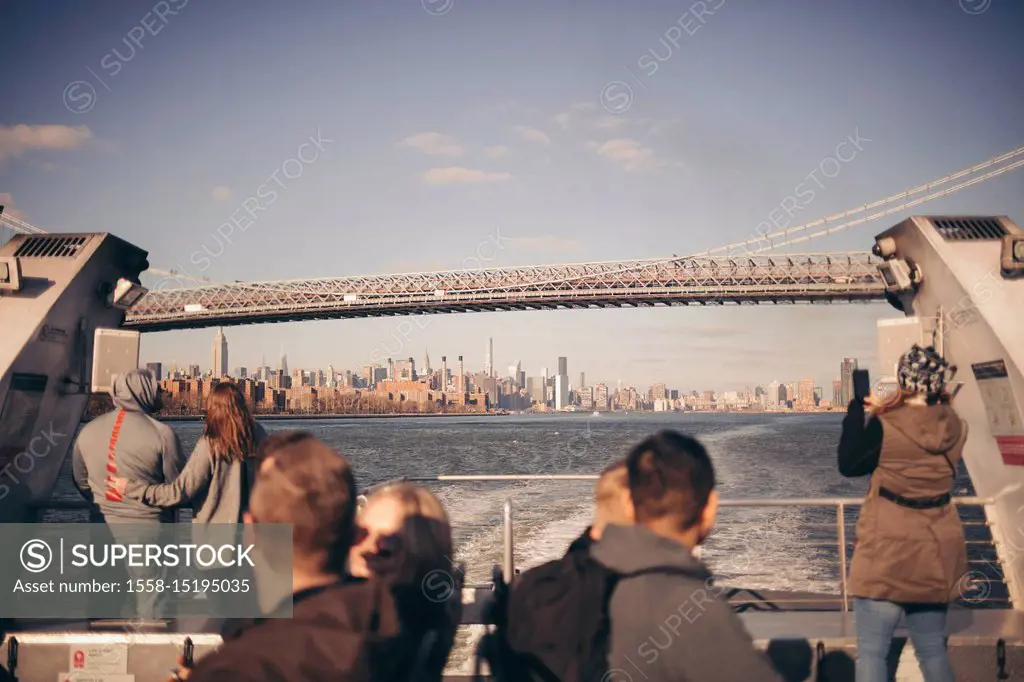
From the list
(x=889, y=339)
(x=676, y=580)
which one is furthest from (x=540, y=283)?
(x=676, y=580)

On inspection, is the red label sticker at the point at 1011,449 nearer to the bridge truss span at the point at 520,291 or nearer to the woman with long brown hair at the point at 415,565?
the woman with long brown hair at the point at 415,565

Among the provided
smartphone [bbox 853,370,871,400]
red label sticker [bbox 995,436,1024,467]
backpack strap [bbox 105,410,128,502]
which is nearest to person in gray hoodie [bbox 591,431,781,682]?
smartphone [bbox 853,370,871,400]

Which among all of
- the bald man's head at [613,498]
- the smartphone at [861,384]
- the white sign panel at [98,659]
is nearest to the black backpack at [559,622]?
the bald man's head at [613,498]

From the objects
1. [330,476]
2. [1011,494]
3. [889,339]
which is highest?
[889,339]

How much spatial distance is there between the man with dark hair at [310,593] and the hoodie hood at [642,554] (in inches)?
18.4

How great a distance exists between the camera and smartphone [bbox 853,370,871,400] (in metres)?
2.88

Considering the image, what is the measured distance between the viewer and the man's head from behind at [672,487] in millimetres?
1607

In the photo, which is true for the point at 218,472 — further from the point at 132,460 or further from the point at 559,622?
the point at 559,622

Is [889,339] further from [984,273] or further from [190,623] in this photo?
[190,623]

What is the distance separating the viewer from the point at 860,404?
2.79 metres

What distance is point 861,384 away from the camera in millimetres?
2922

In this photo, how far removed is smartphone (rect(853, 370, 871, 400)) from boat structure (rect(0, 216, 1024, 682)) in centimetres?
125

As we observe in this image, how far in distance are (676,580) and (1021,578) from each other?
358 cm

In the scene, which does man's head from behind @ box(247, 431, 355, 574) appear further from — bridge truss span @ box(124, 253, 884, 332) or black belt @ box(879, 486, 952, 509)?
bridge truss span @ box(124, 253, 884, 332)
